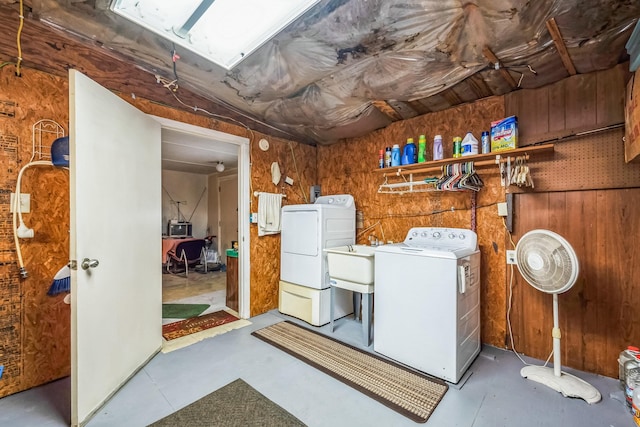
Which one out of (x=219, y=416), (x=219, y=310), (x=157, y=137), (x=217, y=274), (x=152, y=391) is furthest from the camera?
(x=217, y=274)

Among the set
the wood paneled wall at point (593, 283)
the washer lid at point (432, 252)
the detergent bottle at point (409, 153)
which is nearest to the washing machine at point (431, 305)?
the washer lid at point (432, 252)

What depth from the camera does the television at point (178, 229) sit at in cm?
606

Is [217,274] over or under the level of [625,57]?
under

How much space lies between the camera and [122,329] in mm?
1951

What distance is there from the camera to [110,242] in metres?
1.86

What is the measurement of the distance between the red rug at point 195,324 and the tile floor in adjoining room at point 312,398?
0.45m

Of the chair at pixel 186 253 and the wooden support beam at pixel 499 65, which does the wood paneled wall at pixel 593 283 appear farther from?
the chair at pixel 186 253

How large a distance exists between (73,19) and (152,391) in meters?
2.60

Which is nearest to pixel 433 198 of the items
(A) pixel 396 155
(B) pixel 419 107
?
(A) pixel 396 155

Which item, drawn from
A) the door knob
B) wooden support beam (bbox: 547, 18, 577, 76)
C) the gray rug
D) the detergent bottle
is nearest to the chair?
the door knob

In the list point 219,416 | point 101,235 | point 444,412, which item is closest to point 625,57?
point 444,412

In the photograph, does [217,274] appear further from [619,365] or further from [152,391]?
[619,365]

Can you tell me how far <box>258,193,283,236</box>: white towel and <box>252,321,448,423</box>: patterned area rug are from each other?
1.18 m

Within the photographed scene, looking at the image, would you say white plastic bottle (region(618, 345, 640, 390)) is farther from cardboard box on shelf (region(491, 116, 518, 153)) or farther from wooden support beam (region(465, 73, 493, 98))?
wooden support beam (region(465, 73, 493, 98))
